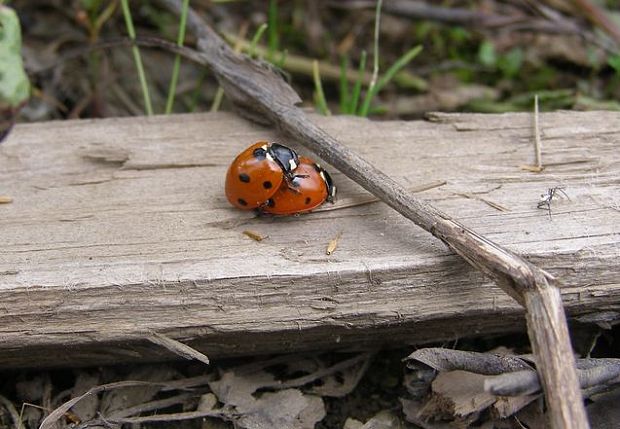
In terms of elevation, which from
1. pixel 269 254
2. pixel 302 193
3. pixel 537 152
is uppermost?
pixel 537 152

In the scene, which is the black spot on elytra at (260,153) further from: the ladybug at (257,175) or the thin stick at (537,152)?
the thin stick at (537,152)

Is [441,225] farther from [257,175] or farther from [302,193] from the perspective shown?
[257,175]

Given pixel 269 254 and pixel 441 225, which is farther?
pixel 269 254

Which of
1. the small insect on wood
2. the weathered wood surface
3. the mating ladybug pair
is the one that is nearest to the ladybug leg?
the mating ladybug pair

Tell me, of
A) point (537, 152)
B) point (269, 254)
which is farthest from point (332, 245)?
point (537, 152)

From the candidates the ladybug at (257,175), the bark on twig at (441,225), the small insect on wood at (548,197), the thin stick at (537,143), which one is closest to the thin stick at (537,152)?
the thin stick at (537,143)

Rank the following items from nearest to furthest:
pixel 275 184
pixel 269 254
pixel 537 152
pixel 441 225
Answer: pixel 441 225 → pixel 269 254 → pixel 275 184 → pixel 537 152

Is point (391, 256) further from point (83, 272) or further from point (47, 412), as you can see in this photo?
point (47, 412)
